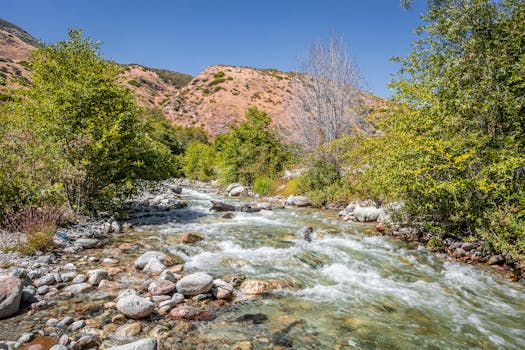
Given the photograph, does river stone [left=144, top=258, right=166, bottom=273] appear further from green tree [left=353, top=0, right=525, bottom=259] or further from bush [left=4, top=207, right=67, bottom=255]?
green tree [left=353, top=0, right=525, bottom=259]

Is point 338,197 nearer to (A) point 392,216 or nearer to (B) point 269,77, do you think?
(A) point 392,216

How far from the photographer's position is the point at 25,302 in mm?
4684

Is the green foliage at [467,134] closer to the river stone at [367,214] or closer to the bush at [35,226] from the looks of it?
the river stone at [367,214]

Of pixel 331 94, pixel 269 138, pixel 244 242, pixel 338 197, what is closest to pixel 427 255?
pixel 244 242

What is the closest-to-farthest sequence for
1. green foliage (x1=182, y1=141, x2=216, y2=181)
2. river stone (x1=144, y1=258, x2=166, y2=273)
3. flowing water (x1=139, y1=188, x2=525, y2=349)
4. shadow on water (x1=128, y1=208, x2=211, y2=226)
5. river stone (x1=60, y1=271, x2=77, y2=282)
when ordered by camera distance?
flowing water (x1=139, y1=188, x2=525, y2=349) → river stone (x1=60, y1=271, x2=77, y2=282) → river stone (x1=144, y1=258, x2=166, y2=273) → shadow on water (x1=128, y1=208, x2=211, y2=226) → green foliage (x1=182, y1=141, x2=216, y2=181)

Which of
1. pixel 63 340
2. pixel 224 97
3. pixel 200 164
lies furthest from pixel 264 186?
pixel 224 97

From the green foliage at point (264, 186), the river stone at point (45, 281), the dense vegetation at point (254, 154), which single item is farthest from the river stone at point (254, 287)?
the dense vegetation at point (254, 154)

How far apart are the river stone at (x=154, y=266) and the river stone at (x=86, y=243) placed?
238 cm

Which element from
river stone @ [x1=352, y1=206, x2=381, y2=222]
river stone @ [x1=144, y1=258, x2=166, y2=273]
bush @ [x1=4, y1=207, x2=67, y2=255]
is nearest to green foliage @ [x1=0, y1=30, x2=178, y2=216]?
bush @ [x1=4, y1=207, x2=67, y2=255]

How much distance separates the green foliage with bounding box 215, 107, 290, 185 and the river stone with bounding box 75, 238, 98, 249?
1773cm

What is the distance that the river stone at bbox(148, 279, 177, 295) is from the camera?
527 centimetres

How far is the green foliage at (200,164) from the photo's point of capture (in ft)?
127

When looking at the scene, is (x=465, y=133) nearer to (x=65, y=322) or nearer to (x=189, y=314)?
(x=189, y=314)

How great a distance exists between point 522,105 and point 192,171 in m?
38.2
